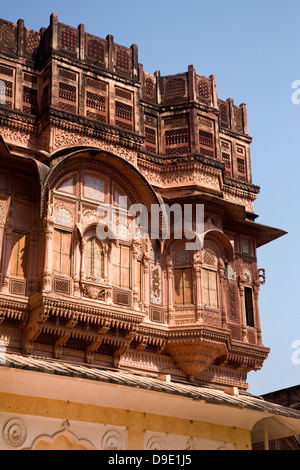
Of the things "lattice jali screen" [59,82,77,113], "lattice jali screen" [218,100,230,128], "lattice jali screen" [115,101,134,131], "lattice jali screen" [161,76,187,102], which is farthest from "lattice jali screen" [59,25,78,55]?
"lattice jali screen" [218,100,230,128]

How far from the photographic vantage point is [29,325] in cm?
1725

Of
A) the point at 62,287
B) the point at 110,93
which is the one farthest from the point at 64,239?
the point at 110,93

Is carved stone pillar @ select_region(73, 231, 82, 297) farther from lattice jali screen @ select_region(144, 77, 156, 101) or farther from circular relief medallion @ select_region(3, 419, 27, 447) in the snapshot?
lattice jali screen @ select_region(144, 77, 156, 101)

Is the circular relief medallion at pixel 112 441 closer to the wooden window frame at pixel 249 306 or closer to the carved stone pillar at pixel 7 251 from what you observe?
the carved stone pillar at pixel 7 251

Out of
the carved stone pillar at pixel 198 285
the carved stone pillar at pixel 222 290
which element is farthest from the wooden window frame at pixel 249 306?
the carved stone pillar at pixel 198 285

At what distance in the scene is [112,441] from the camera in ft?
48.3

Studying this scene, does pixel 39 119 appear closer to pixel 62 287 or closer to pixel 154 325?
pixel 62 287

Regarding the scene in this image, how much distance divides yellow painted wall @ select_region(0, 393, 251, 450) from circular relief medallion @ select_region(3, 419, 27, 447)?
21 cm

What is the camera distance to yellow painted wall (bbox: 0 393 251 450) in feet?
45.2

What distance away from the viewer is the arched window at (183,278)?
20156 mm

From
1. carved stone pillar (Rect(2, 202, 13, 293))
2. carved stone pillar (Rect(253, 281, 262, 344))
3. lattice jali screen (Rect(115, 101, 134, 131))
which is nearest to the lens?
carved stone pillar (Rect(2, 202, 13, 293))

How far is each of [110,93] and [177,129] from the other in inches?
100

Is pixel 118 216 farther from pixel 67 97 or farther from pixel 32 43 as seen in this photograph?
pixel 32 43

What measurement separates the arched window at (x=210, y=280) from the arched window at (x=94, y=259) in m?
3.28
